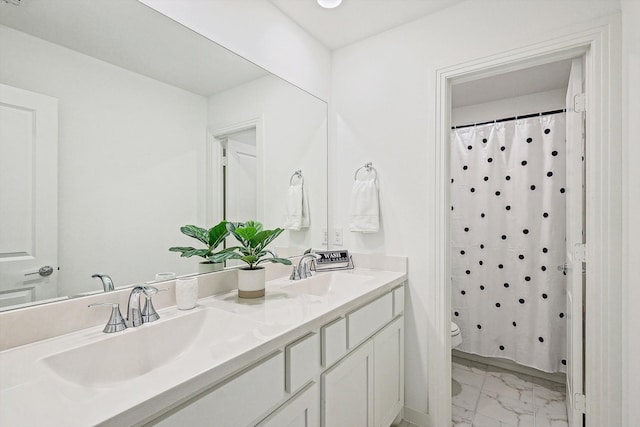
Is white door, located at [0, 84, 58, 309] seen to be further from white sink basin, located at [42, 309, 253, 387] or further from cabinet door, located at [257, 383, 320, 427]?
cabinet door, located at [257, 383, 320, 427]

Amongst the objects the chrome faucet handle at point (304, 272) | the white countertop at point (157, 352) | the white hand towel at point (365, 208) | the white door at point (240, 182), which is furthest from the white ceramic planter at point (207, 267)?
the white hand towel at point (365, 208)

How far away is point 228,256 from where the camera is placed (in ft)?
4.24

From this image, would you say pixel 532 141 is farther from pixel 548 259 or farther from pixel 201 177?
pixel 201 177

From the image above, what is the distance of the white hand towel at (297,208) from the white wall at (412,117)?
310 mm

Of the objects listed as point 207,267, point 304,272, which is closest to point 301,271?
point 304,272

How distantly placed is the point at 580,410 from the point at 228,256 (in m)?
1.81

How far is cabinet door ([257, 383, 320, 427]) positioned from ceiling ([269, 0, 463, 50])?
1.89 metres

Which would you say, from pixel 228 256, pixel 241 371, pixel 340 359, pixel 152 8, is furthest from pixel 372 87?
pixel 241 371

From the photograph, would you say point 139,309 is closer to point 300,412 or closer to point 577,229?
point 300,412

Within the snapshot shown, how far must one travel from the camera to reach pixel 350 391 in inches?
51.4

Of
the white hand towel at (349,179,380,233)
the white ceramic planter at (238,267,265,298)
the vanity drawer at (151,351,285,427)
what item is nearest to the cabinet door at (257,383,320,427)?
the vanity drawer at (151,351,285,427)

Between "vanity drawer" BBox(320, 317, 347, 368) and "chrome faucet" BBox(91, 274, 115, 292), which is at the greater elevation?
"chrome faucet" BBox(91, 274, 115, 292)

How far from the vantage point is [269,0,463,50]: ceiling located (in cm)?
173

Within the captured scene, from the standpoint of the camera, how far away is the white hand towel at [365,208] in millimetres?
1952
